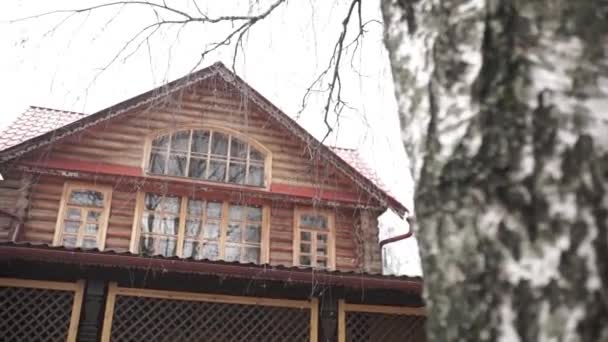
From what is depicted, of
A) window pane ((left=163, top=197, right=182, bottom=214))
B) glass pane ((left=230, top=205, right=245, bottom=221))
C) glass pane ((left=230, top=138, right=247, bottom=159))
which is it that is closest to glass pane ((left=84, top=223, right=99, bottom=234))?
window pane ((left=163, top=197, right=182, bottom=214))

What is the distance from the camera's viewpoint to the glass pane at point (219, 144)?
1020cm

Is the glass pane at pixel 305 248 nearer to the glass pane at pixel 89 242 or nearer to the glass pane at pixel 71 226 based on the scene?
the glass pane at pixel 89 242

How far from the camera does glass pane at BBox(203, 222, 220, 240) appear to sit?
9406 mm

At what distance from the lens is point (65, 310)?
678 centimetres

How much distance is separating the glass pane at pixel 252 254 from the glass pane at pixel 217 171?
1424 mm

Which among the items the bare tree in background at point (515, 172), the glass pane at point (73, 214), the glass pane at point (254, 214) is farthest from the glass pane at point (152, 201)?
the bare tree in background at point (515, 172)

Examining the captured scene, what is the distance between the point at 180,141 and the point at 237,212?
5.84 ft

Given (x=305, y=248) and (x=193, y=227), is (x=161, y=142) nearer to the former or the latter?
(x=193, y=227)

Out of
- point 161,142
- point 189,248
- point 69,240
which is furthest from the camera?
point 161,142

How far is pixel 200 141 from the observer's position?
1020 centimetres

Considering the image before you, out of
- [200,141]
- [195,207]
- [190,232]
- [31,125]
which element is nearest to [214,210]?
[195,207]

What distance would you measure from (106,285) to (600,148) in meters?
6.61

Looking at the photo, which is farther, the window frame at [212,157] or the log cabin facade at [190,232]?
the window frame at [212,157]

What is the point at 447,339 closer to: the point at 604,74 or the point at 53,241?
the point at 604,74
